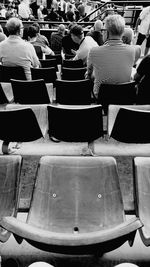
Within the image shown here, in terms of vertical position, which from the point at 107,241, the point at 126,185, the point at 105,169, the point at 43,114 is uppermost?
the point at 107,241

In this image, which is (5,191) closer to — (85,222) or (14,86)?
(85,222)

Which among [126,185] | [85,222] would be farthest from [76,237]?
[126,185]

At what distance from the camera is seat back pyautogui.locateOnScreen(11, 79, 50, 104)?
3.50 m

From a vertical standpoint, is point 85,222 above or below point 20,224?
below

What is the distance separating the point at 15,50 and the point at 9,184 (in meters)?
2.82

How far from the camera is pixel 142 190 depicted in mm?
1882

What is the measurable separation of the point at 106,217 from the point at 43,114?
1.57 m

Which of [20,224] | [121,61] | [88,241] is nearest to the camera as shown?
[88,241]

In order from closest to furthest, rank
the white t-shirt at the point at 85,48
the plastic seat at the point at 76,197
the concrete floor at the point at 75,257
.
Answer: the plastic seat at the point at 76,197 < the concrete floor at the point at 75,257 < the white t-shirt at the point at 85,48

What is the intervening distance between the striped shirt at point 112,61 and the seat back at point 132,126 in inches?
41.2

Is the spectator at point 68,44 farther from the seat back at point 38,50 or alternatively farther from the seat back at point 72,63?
the seat back at point 72,63

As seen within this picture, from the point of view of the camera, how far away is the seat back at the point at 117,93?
3264 millimetres

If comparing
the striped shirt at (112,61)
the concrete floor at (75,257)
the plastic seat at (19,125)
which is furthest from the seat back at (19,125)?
the striped shirt at (112,61)

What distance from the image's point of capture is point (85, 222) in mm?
1737
